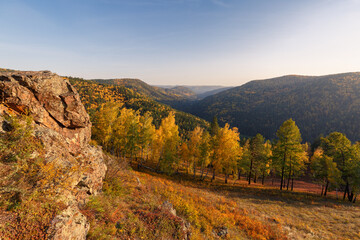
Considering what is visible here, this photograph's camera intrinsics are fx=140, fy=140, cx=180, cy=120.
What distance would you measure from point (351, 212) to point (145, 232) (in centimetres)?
2608

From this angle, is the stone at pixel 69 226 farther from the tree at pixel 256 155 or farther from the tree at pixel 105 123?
the tree at pixel 256 155

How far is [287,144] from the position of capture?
23.0 m

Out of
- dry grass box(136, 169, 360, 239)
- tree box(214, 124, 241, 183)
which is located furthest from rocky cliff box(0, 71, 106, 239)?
tree box(214, 124, 241, 183)

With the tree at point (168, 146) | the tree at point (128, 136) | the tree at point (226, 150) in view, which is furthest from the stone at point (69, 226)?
the tree at point (226, 150)

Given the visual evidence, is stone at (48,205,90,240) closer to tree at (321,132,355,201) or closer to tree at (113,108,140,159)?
tree at (113,108,140,159)

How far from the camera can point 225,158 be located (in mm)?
26656

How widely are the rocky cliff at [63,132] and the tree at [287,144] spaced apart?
87.1ft

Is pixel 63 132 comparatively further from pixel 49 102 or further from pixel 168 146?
pixel 168 146

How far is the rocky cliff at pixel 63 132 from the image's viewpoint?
577 cm

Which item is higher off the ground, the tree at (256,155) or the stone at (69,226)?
the stone at (69,226)

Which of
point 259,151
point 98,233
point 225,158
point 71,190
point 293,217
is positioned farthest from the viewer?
point 259,151

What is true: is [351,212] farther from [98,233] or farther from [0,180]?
[0,180]

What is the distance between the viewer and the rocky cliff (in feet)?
18.9

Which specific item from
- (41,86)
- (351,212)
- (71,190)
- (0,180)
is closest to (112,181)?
(71,190)
